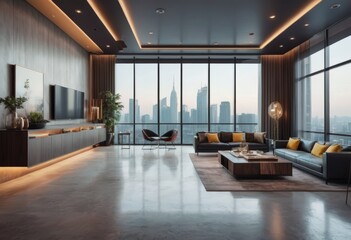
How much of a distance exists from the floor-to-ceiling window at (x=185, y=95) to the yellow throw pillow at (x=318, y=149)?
466 cm

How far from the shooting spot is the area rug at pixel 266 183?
13.6ft

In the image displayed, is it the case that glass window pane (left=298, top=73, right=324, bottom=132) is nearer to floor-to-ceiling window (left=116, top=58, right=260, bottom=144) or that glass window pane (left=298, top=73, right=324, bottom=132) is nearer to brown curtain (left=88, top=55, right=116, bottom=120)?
floor-to-ceiling window (left=116, top=58, right=260, bottom=144)

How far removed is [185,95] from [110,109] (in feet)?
9.54

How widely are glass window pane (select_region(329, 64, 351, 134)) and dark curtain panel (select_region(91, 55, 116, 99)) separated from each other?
279 inches

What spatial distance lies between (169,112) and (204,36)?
350cm

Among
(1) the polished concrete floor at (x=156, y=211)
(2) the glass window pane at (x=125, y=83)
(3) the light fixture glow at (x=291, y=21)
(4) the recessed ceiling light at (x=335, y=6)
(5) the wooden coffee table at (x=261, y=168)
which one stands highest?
(3) the light fixture glow at (x=291, y=21)

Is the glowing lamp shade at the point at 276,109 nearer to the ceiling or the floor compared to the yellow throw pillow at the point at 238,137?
nearer to the ceiling

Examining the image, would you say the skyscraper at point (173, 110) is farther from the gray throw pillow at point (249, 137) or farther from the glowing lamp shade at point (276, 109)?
the glowing lamp shade at point (276, 109)

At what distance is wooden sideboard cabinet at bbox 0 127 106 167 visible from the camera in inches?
170

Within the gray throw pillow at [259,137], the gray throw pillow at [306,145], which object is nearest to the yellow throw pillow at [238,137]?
the gray throw pillow at [259,137]

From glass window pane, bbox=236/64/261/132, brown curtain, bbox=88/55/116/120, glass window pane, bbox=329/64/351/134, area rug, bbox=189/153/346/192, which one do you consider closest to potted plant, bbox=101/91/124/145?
brown curtain, bbox=88/55/116/120

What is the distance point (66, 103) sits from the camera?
24.3 feet

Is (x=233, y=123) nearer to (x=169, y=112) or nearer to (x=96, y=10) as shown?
(x=169, y=112)

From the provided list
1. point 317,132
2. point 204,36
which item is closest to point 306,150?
point 317,132
